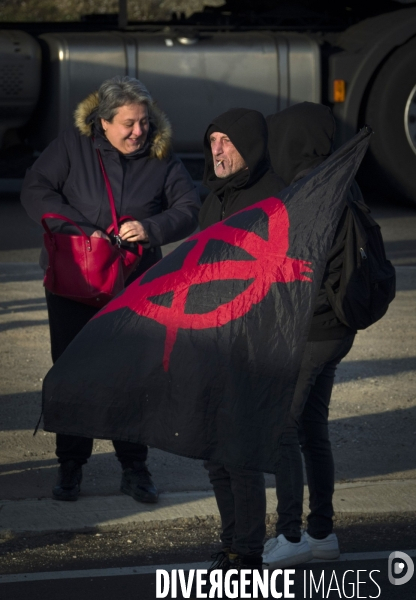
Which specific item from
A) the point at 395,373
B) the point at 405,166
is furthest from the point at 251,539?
the point at 405,166

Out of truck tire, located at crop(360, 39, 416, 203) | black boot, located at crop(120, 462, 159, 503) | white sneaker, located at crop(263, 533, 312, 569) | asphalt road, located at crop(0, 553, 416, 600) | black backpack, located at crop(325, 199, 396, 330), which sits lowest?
truck tire, located at crop(360, 39, 416, 203)

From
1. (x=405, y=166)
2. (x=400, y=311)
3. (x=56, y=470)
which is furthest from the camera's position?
(x=405, y=166)

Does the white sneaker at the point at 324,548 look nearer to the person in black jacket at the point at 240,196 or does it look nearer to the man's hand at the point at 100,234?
the person in black jacket at the point at 240,196

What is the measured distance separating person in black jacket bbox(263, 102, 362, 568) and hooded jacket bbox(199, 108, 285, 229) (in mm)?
92

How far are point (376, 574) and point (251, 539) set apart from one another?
640mm

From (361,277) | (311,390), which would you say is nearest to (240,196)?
(361,277)

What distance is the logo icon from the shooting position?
4160mm

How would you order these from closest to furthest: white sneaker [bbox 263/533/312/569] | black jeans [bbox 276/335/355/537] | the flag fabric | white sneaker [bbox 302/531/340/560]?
the flag fabric → black jeans [bbox 276/335/355/537] → white sneaker [bbox 263/533/312/569] → white sneaker [bbox 302/531/340/560]

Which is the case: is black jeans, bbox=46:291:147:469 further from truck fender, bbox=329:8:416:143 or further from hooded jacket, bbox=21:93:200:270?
truck fender, bbox=329:8:416:143

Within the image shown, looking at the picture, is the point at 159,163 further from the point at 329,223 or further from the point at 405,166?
the point at 405,166

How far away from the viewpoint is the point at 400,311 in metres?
8.22

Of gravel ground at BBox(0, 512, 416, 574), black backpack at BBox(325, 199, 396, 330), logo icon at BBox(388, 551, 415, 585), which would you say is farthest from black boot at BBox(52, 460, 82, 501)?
black backpack at BBox(325, 199, 396, 330)

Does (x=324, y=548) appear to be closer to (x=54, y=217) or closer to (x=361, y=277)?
(x=361, y=277)

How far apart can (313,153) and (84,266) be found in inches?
47.4
